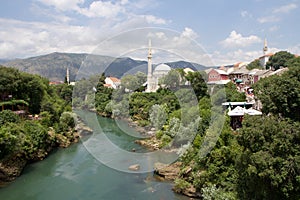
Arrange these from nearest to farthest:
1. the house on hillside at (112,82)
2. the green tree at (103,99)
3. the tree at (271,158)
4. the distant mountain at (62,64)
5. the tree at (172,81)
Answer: the tree at (271,158) < the distant mountain at (62,64) < the tree at (172,81) < the green tree at (103,99) < the house on hillside at (112,82)

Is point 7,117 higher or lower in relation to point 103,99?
lower

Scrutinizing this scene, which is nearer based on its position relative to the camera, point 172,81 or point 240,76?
point 172,81

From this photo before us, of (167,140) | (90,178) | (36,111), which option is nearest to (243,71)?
(167,140)

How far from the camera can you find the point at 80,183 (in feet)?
28.0

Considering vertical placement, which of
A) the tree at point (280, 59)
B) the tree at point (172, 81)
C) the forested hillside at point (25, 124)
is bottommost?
the forested hillside at point (25, 124)

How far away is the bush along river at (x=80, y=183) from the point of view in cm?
767

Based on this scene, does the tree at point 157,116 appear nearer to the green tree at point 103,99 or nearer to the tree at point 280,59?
the green tree at point 103,99

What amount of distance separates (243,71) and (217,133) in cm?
1965

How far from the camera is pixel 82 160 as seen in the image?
11.0 meters

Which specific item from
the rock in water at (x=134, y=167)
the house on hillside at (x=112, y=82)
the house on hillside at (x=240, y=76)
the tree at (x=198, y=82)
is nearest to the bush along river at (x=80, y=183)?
the rock in water at (x=134, y=167)

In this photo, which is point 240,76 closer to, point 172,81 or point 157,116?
point 172,81

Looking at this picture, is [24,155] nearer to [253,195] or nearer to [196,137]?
[196,137]

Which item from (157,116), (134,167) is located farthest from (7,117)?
(157,116)

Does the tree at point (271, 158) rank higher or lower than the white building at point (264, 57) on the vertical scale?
lower
